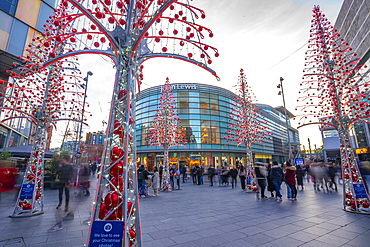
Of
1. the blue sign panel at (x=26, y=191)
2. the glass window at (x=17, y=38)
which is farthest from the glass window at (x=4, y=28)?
the blue sign panel at (x=26, y=191)

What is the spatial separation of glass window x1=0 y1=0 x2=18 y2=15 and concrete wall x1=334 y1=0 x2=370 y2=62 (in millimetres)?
33229

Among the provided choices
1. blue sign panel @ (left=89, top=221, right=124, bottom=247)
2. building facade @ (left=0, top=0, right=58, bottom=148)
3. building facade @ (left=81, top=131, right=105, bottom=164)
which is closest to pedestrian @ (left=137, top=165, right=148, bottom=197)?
blue sign panel @ (left=89, top=221, right=124, bottom=247)

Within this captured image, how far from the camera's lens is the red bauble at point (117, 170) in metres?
2.67

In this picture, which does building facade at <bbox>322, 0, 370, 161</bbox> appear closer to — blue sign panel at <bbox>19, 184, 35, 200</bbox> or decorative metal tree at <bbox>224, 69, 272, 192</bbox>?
decorative metal tree at <bbox>224, 69, 272, 192</bbox>

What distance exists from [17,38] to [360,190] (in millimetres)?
24487

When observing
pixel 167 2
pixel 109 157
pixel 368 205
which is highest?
pixel 167 2

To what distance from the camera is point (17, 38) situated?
1546cm

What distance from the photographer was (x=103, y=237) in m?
2.26

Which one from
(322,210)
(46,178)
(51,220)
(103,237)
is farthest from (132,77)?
(46,178)

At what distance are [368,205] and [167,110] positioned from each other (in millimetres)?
13415

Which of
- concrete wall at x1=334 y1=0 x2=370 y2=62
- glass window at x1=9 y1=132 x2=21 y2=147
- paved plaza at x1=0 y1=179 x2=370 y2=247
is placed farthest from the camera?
glass window at x1=9 y1=132 x2=21 y2=147

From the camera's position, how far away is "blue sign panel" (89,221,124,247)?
2.25 m

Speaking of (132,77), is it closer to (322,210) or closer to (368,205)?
(322,210)

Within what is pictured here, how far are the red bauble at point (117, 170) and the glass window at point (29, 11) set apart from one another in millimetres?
21115
